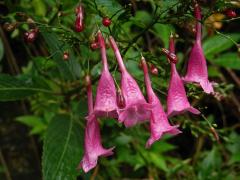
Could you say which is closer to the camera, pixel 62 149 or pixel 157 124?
pixel 157 124

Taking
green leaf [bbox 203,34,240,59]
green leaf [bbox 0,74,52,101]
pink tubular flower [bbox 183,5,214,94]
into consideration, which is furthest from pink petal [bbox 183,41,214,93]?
green leaf [bbox 203,34,240,59]

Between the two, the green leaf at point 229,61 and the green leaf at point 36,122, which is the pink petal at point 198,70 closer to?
the green leaf at point 229,61

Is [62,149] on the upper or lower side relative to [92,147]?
lower

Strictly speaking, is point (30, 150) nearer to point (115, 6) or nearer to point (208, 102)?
point (208, 102)

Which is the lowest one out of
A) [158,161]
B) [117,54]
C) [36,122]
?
[158,161]

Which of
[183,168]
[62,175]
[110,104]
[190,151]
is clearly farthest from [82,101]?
[190,151]

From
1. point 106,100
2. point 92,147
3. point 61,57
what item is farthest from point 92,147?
point 61,57

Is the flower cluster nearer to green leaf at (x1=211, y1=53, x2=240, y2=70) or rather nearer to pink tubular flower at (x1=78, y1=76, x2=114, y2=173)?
pink tubular flower at (x1=78, y1=76, x2=114, y2=173)

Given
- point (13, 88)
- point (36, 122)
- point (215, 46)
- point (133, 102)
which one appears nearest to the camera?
point (133, 102)

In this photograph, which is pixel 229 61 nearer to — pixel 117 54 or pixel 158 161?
pixel 158 161
